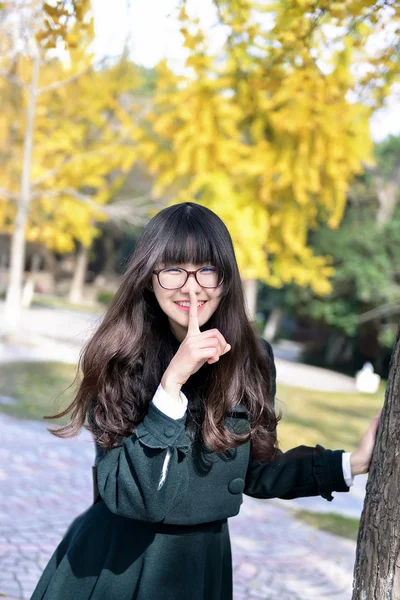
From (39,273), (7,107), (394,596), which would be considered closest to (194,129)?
(7,107)

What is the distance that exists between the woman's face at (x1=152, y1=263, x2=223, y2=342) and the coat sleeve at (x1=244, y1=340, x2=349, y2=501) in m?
0.30

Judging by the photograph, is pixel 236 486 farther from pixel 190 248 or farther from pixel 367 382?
pixel 367 382

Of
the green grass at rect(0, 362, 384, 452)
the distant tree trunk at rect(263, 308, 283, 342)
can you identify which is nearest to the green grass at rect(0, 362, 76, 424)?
the green grass at rect(0, 362, 384, 452)

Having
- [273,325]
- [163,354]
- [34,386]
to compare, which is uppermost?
[163,354]

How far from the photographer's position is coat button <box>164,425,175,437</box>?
140 centimetres

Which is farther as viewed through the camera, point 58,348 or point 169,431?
point 58,348

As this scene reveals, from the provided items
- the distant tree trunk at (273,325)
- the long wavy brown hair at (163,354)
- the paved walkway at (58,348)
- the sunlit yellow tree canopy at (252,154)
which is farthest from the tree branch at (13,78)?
the distant tree trunk at (273,325)

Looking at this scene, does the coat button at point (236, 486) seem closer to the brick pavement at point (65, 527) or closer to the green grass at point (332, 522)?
the brick pavement at point (65, 527)

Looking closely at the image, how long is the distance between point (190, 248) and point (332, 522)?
13.0ft

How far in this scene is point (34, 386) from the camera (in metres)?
8.77

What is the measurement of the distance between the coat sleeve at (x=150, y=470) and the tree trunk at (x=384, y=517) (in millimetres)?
445

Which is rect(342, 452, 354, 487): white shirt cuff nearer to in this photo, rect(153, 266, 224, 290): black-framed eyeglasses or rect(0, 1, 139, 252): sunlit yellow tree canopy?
rect(153, 266, 224, 290): black-framed eyeglasses

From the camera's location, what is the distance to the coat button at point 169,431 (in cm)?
140

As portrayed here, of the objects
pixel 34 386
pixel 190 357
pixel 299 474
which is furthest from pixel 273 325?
pixel 190 357
